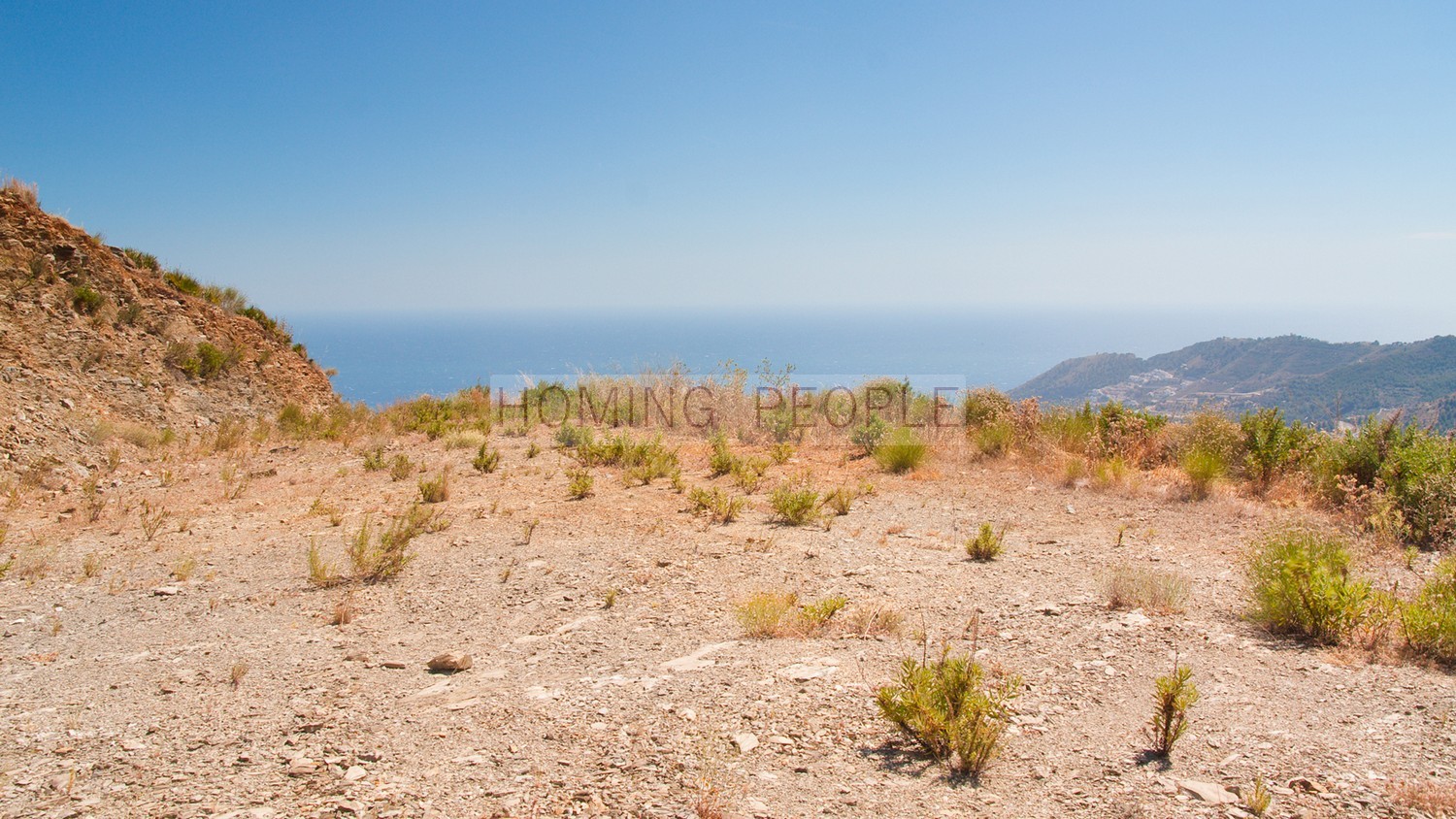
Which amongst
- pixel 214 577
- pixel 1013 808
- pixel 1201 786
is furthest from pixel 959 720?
pixel 214 577

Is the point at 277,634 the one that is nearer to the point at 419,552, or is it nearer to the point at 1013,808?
the point at 419,552

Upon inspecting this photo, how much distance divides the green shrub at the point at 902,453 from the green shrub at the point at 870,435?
3.79 feet

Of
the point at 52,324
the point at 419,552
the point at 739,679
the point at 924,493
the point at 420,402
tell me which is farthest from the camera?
the point at 420,402

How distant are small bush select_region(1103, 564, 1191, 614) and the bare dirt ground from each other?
11 cm

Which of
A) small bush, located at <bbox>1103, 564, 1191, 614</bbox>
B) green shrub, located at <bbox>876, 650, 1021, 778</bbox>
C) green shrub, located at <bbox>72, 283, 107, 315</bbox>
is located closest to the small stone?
green shrub, located at <bbox>876, 650, 1021, 778</bbox>

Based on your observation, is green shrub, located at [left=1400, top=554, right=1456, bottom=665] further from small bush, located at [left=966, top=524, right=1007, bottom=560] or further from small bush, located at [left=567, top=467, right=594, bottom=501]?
small bush, located at [left=567, top=467, right=594, bottom=501]

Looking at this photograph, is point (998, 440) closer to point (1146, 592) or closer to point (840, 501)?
point (840, 501)

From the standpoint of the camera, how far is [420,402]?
1457 centimetres

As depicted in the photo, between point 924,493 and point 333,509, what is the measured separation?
639 centimetres

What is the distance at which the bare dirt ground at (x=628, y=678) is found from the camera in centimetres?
258

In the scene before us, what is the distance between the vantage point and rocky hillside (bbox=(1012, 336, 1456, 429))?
21.3 m

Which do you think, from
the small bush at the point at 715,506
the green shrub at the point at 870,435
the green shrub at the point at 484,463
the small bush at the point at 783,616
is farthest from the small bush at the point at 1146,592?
the green shrub at the point at 484,463

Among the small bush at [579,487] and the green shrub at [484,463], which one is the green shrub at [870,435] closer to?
the small bush at [579,487]

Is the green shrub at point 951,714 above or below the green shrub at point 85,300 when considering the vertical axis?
below
